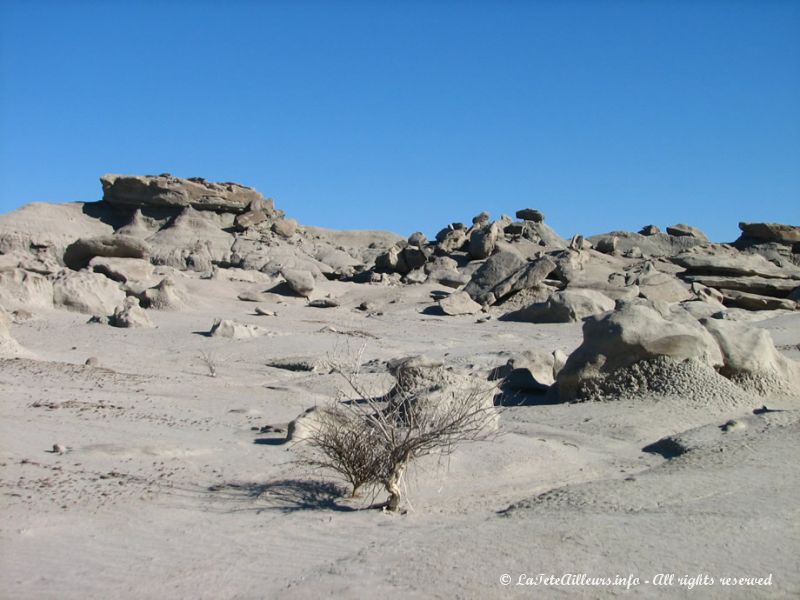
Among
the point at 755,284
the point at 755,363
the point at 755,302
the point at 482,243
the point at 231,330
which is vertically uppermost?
the point at 482,243

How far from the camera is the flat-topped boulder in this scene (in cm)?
2891

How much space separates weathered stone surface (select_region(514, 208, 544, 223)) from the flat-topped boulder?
32.4 ft

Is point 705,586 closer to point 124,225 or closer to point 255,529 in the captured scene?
point 255,529

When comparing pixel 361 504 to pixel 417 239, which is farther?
pixel 417 239

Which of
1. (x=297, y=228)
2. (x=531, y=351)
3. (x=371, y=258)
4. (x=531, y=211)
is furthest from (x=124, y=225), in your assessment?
(x=531, y=351)

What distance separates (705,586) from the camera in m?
3.52

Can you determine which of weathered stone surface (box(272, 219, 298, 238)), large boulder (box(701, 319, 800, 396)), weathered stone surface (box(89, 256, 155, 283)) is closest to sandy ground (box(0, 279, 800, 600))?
large boulder (box(701, 319, 800, 396))

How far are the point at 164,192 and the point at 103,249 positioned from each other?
34.2 feet

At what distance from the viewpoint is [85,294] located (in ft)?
43.7

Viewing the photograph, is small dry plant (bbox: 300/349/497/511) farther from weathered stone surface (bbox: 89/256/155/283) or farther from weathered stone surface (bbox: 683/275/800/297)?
weathered stone surface (bbox: 683/275/800/297)

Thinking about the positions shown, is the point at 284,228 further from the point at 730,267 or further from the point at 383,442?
the point at 383,442

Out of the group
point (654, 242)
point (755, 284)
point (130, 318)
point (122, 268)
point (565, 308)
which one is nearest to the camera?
point (130, 318)

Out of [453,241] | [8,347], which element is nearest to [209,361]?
[8,347]

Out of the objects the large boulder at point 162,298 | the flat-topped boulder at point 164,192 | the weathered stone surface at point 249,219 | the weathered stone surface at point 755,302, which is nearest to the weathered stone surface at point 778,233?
the weathered stone surface at point 755,302
